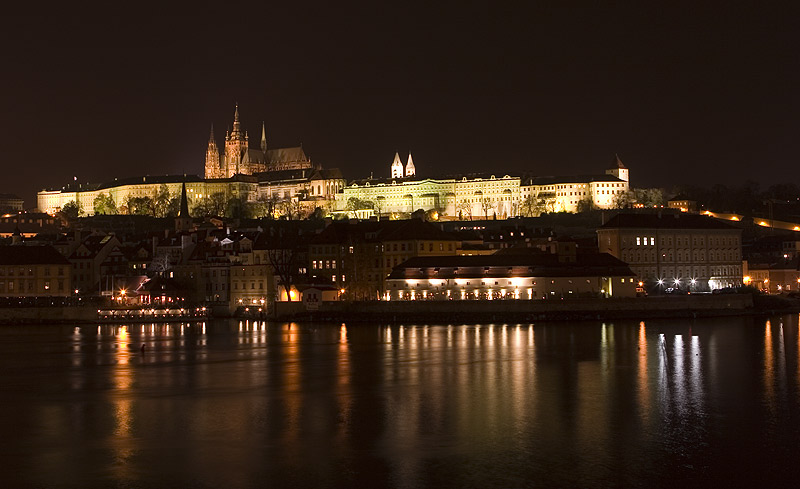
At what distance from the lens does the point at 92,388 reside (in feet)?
94.2

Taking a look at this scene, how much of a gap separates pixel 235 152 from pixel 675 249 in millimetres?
132894

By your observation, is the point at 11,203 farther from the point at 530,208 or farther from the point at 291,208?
the point at 530,208

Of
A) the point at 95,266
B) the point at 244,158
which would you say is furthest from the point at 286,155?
the point at 95,266

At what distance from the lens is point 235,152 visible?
614 feet

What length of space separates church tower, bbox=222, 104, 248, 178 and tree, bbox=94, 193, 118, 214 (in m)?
30.6

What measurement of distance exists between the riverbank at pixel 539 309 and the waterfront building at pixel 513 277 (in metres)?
1.95

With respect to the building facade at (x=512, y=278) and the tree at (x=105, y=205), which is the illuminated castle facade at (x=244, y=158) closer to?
the tree at (x=105, y=205)

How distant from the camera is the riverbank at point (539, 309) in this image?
5019 centimetres

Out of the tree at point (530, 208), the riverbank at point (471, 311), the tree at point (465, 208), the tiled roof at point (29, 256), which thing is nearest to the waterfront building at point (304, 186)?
the tree at point (465, 208)

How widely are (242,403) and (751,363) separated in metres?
16.3

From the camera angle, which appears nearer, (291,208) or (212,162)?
(291,208)

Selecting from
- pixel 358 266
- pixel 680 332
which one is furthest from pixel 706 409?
pixel 358 266

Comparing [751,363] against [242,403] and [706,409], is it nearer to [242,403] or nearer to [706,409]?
[706,409]

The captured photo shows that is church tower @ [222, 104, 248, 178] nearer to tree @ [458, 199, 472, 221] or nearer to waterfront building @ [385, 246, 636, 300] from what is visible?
tree @ [458, 199, 472, 221]
